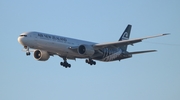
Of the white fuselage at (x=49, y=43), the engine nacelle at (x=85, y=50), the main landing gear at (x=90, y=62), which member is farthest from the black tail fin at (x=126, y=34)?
the white fuselage at (x=49, y=43)

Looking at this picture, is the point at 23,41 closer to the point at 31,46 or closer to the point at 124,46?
the point at 31,46

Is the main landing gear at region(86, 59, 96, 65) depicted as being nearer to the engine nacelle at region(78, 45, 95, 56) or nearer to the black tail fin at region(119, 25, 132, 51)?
the engine nacelle at region(78, 45, 95, 56)

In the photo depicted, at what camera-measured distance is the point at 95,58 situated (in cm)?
8381

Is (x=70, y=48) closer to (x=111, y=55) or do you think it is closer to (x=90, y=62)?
(x=90, y=62)

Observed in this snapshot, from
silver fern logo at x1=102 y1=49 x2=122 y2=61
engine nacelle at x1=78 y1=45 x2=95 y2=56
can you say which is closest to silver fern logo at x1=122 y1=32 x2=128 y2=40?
silver fern logo at x1=102 y1=49 x2=122 y2=61

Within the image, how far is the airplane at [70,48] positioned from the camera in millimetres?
77875

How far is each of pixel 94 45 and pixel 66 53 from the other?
4713 millimetres

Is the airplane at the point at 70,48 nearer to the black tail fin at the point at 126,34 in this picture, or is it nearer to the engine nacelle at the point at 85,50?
the engine nacelle at the point at 85,50

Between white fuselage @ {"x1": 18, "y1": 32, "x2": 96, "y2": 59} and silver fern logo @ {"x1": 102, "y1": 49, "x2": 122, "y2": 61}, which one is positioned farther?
silver fern logo @ {"x1": 102, "y1": 49, "x2": 122, "y2": 61}

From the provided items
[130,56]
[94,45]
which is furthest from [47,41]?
[130,56]

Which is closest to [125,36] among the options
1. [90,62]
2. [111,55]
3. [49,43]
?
[111,55]

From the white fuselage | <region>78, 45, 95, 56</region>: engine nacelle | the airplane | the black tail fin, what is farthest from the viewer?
the black tail fin

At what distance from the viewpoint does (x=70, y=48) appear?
79812 mm

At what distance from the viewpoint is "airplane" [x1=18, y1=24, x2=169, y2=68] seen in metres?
77.9
